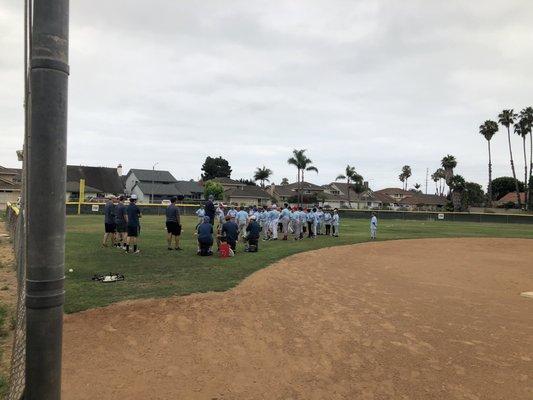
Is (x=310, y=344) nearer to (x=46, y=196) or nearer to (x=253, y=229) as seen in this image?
(x=46, y=196)

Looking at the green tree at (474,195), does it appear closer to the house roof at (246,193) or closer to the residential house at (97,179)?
the house roof at (246,193)

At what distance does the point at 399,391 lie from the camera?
17.4ft

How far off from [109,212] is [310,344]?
12357mm

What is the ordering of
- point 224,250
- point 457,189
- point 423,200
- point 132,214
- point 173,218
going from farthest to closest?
point 423,200, point 457,189, point 173,218, point 224,250, point 132,214

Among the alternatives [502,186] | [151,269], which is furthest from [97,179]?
[502,186]

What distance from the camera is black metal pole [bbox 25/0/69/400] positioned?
7.74ft

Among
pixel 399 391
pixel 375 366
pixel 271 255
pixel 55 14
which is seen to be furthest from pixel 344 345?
pixel 271 255

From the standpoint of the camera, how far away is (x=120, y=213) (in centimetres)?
1638

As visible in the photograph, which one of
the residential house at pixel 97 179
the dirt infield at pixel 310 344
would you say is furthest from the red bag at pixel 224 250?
the residential house at pixel 97 179

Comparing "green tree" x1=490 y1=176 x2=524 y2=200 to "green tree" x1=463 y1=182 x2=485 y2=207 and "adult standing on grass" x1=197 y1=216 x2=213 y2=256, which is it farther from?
"adult standing on grass" x1=197 y1=216 x2=213 y2=256

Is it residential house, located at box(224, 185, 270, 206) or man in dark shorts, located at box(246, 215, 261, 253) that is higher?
residential house, located at box(224, 185, 270, 206)

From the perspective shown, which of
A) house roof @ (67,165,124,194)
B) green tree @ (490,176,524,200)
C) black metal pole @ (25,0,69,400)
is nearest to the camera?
black metal pole @ (25,0,69,400)

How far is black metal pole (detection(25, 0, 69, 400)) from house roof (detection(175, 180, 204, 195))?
8415cm

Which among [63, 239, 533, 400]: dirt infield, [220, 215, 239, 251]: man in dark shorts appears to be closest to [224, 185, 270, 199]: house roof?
[220, 215, 239, 251]: man in dark shorts
